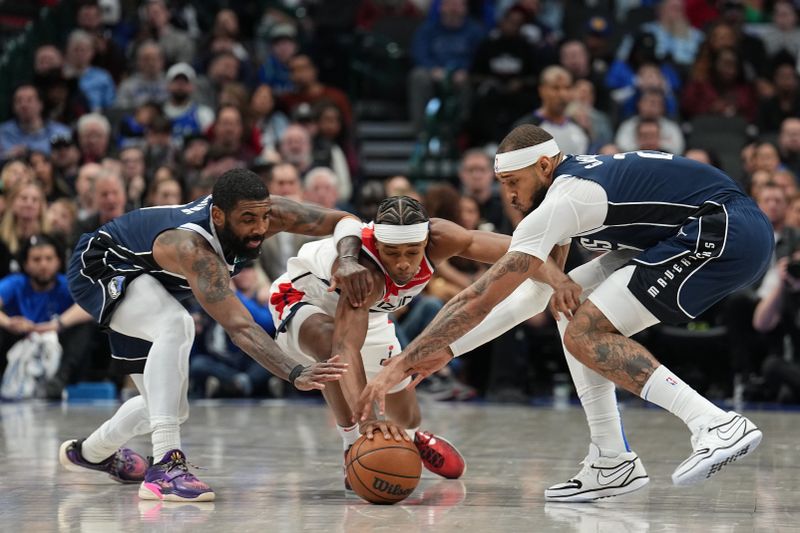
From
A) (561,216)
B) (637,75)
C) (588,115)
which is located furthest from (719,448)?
(637,75)

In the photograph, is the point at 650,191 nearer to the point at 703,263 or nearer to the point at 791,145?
the point at 703,263

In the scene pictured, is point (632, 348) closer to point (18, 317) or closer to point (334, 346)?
point (334, 346)

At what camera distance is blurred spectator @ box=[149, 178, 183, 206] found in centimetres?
1048

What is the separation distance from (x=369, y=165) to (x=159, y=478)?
887cm

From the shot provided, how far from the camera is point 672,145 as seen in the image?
39.3ft

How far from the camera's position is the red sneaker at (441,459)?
6223mm

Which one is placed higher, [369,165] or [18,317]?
[369,165]

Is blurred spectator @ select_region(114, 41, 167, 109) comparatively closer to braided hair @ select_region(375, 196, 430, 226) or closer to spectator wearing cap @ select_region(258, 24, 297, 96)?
spectator wearing cap @ select_region(258, 24, 297, 96)

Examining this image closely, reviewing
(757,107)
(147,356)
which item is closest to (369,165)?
(757,107)

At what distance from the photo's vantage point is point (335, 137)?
1277 cm

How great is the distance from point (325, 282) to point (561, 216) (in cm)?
147

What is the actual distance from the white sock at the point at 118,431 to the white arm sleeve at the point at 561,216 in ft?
6.20

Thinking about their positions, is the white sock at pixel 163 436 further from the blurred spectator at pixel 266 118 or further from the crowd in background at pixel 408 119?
the blurred spectator at pixel 266 118

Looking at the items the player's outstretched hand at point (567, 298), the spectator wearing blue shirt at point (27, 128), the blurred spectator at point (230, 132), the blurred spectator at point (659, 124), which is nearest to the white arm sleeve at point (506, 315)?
the player's outstretched hand at point (567, 298)
